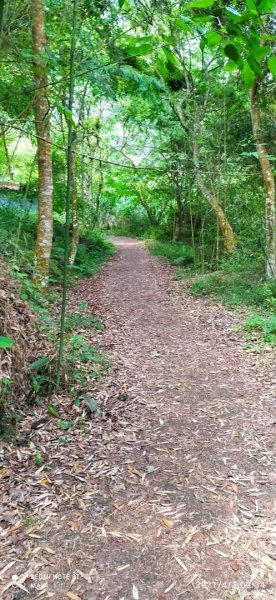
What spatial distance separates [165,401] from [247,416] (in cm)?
82

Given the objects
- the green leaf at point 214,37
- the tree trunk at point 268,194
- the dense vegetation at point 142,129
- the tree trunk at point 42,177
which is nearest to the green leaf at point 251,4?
the dense vegetation at point 142,129

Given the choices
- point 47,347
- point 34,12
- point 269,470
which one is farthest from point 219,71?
point 269,470

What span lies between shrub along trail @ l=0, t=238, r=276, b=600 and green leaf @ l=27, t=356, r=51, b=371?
2.08 feet

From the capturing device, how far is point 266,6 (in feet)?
3.03

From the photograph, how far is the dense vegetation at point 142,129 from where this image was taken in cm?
374

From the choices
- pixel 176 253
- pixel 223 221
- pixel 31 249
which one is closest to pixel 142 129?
→ pixel 176 253

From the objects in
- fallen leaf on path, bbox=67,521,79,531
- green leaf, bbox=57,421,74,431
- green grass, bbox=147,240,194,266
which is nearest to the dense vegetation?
green grass, bbox=147,240,194,266

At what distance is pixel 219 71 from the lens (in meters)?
9.84

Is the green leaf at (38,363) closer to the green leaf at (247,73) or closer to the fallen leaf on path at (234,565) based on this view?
the fallen leaf on path at (234,565)

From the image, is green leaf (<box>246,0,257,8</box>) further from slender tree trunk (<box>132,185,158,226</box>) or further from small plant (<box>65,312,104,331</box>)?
slender tree trunk (<box>132,185,158,226</box>)

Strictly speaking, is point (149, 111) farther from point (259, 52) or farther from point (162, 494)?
point (259, 52)

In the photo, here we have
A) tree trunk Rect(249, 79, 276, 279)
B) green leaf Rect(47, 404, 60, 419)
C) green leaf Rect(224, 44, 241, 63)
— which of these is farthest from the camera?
tree trunk Rect(249, 79, 276, 279)

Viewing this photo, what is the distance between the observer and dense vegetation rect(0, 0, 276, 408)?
12.3 ft

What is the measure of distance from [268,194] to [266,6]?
7396 mm
